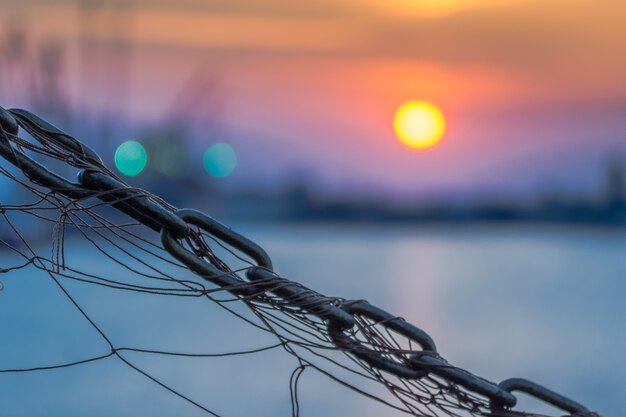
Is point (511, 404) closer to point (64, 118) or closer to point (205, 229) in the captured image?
point (205, 229)

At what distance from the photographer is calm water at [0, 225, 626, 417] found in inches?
559

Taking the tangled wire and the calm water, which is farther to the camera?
the calm water

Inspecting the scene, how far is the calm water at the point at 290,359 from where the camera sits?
14195 mm

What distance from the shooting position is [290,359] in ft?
55.0

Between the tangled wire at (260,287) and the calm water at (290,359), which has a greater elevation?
the tangled wire at (260,287)

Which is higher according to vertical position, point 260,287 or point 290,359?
point 260,287

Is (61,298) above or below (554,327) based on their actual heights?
below

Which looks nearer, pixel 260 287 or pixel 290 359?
pixel 260 287

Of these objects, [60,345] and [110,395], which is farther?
[60,345]

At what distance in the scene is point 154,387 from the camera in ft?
45.3

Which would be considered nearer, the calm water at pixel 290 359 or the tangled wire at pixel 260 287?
the tangled wire at pixel 260 287

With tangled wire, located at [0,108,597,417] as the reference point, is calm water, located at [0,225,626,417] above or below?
below

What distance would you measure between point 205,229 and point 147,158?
2836 inches

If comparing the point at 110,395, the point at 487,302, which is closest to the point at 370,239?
the point at 487,302
